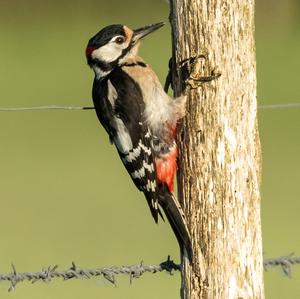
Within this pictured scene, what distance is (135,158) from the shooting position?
518 centimetres

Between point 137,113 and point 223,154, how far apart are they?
1.18 metres

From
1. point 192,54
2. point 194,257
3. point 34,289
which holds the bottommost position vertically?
point 34,289

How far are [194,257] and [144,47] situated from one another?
13.8 meters

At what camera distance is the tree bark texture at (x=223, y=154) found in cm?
425

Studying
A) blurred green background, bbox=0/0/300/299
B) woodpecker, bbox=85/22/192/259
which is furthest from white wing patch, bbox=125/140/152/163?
blurred green background, bbox=0/0/300/299

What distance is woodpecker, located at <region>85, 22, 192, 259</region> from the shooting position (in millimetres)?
4977

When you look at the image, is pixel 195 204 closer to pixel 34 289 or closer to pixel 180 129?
pixel 180 129

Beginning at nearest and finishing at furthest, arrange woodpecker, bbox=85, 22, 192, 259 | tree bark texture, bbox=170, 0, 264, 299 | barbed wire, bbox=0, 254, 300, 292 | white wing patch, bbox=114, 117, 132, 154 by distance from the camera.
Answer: tree bark texture, bbox=170, 0, 264, 299
barbed wire, bbox=0, 254, 300, 292
woodpecker, bbox=85, 22, 192, 259
white wing patch, bbox=114, 117, 132, 154

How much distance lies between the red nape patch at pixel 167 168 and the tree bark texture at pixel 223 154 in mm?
485

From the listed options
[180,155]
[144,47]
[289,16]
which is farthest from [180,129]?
[289,16]

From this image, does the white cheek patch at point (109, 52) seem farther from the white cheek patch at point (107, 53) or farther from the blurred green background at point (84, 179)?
the blurred green background at point (84, 179)

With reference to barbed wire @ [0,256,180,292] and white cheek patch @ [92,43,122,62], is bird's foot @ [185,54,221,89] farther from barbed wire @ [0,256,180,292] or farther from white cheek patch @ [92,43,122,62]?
white cheek patch @ [92,43,122,62]

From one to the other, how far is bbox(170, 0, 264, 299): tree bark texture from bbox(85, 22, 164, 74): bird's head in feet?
4.50

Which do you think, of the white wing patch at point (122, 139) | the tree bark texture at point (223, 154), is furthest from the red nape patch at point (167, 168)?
the tree bark texture at point (223, 154)
